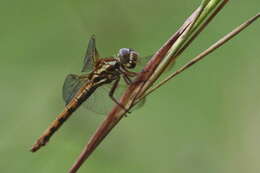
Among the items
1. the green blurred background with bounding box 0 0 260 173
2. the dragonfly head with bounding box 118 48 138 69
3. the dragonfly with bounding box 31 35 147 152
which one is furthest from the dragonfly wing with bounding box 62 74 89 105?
the green blurred background with bounding box 0 0 260 173

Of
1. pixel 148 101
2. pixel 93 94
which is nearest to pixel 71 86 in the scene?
pixel 93 94

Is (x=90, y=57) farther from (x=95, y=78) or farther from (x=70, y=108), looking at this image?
(x=70, y=108)

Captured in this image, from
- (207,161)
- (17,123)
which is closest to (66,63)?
(17,123)

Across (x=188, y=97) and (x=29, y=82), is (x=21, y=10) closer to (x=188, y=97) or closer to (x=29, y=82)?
(x=29, y=82)

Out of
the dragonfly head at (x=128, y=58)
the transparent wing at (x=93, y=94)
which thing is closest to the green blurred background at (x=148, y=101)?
the transparent wing at (x=93, y=94)

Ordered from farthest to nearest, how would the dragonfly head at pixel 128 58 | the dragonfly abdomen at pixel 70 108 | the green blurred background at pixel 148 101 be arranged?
the green blurred background at pixel 148 101
the dragonfly head at pixel 128 58
the dragonfly abdomen at pixel 70 108

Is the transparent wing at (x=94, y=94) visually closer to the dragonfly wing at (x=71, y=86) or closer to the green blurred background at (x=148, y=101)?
the dragonfly wing at (x=71, y=86)

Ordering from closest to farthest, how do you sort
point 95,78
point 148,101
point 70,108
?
1. point 70,108
2. point 95,78
3. point 148,101
